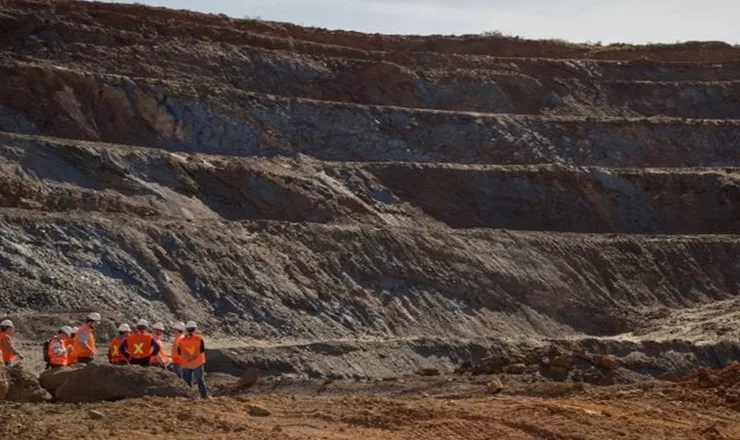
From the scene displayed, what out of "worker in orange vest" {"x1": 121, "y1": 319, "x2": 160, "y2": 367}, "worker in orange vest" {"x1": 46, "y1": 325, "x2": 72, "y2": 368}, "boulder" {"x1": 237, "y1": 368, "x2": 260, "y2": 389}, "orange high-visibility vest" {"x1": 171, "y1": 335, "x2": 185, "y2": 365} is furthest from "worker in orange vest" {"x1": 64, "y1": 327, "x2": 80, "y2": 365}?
"boulder" {"x1": 237, "y1": 368, "x2": 260, "y2": 389}

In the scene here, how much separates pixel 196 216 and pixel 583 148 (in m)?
15.5

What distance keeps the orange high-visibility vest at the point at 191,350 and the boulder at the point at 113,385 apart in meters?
2.67

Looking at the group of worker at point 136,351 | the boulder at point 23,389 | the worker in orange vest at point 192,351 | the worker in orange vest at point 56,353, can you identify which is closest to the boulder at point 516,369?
the group of worker at point 136,351

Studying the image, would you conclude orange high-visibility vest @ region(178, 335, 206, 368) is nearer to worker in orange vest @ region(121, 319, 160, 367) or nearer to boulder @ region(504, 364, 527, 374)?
worker in orange vest @ region(121, 319, 160, 367)

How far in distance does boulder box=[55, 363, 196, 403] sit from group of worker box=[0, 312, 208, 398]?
2349mm

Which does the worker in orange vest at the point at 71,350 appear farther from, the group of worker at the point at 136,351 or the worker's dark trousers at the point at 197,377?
the worker's dark trousers at the point at 197,377

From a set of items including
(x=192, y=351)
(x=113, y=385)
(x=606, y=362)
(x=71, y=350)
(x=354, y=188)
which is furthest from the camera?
(x=354, y=188)

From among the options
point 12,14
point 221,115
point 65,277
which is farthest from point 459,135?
point 65,277

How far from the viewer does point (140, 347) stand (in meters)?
18.8

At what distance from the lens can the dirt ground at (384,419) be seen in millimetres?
13055

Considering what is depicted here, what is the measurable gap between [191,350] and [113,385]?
3086 millimetres

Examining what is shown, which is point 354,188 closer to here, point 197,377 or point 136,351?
point 136,351

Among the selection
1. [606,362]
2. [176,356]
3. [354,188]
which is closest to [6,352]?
[176,356]

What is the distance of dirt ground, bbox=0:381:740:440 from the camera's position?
1305 centimetres
